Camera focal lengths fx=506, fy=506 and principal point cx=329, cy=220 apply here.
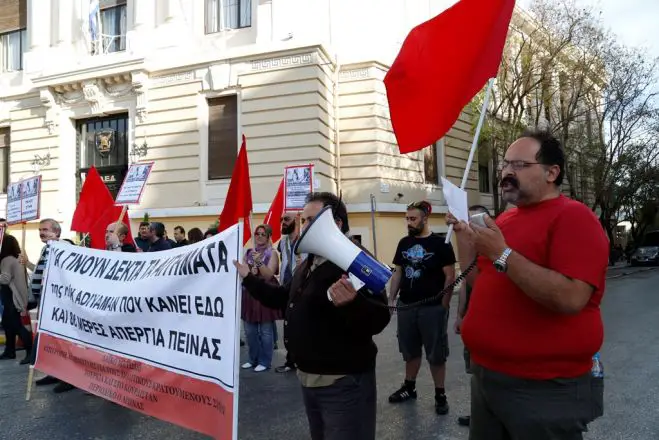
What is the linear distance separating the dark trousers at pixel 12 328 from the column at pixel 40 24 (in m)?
15.3

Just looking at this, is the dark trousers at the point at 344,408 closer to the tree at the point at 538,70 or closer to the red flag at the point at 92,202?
the red flag at the point at 92,202

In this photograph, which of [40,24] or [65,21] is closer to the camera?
[65,21]

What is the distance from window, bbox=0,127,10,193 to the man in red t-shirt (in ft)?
72.8

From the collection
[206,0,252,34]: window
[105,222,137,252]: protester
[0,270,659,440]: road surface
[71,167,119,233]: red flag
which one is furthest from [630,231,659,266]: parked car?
[71,167,119,233]: red flag

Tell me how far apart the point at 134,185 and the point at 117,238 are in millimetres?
1478

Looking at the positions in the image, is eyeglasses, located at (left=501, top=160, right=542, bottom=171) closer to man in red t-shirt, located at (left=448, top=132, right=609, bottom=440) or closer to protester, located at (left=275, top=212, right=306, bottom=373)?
man in red t-shirt, located at (left=448, top=132, right=609, bottom=440)

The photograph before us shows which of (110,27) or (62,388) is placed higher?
(110,27)

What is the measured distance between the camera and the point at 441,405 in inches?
184

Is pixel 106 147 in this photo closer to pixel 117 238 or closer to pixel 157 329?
pixel 117 238

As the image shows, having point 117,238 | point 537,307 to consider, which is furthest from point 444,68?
point 117,238

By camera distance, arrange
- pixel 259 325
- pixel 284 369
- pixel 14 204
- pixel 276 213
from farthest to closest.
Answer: pixel 276 213, pixel 14 204, pixel 259 325, pixel 284 369

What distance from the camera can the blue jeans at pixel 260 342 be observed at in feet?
21.4

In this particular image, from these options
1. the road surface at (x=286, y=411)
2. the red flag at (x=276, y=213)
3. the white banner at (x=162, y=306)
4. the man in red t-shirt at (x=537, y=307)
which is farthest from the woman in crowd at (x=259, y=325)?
the man in red t-shirt at (x=537, y=307)

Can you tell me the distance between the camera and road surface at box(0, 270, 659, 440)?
425cm
